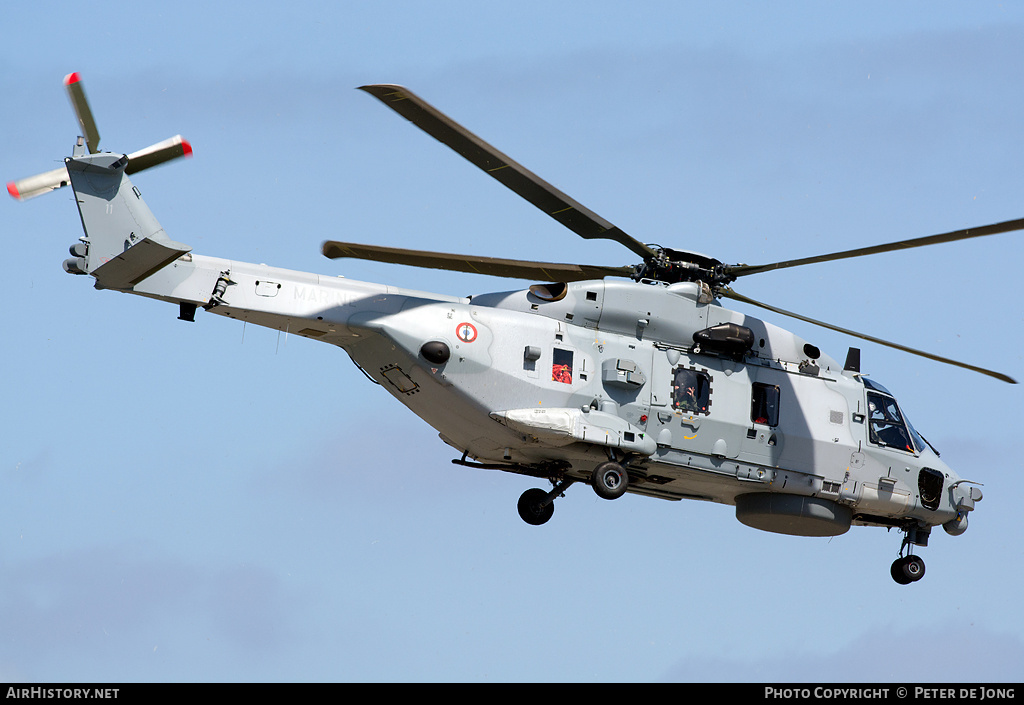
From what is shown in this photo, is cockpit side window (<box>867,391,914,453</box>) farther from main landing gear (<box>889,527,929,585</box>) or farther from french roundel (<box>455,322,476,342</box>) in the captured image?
french roundel (<box>455,322,476,342</box>)

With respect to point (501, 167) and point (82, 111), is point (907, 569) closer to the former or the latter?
point (501, 167)

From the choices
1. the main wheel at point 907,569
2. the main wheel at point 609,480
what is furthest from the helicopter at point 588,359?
the main wheel at point 907,569

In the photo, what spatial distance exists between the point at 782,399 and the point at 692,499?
310 cm

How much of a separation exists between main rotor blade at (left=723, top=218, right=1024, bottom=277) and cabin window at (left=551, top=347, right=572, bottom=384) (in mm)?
4140

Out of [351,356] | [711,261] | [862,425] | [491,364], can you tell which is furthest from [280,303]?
[862,425]

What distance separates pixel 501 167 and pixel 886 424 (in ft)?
36.8

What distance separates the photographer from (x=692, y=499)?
96.3 ft

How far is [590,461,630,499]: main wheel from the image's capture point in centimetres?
2589

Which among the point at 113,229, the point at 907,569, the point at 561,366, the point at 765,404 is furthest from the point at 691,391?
the point at 113,229

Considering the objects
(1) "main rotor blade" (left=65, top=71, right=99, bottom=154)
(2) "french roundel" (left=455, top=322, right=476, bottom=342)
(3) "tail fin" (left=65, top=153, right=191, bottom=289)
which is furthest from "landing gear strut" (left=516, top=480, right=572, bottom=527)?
(1) "main rotor blade" (left=65, top=71, right=99, bottom=154)

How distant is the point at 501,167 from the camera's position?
23797 mm

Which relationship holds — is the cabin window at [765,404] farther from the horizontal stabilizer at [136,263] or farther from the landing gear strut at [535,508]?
the horizontal stabilizer at [136,263]

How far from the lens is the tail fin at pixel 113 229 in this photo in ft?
75.7

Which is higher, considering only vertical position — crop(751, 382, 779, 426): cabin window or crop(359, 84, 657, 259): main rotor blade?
crop(359, 84, 657, 259): main rotor blade
